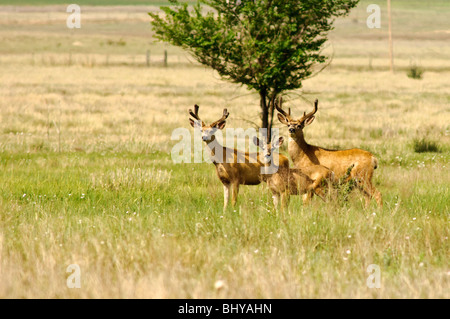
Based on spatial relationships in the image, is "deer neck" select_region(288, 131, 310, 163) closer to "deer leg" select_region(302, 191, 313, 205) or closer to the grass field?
the grass field

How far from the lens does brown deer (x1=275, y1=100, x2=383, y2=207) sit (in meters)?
10.5

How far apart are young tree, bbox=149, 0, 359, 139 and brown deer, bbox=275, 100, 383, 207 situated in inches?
190

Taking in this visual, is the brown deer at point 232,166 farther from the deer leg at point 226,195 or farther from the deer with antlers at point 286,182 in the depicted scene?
the deer with antlers at point 286,182

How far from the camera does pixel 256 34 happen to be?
1598 cm

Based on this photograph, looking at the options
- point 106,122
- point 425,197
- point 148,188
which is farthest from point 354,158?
point 106,122

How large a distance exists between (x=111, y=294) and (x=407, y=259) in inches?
119

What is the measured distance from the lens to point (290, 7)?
15531mm

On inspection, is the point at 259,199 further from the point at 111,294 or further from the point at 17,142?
the point at 17,142

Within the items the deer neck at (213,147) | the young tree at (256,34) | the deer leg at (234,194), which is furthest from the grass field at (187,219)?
the young tree at (256,34)

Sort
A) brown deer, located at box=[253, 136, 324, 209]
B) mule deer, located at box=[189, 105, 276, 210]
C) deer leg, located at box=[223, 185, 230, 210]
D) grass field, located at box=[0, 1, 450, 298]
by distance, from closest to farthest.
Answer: grass field, located at box=[0, 1, 450, 298] < brown deer, located at box=[253, 136, 324, 209] < deer leg, located at box=[223, 185, 230, 210] < mule deer, located at box=[189, 105, 276, 210]

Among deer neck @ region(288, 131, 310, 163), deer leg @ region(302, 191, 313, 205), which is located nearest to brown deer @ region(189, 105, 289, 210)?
deer neck @ region(288, 131, 310, 163)

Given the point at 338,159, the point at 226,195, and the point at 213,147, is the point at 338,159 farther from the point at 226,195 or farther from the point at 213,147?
the point at 213,147

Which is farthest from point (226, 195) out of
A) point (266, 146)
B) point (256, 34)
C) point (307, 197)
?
point (256, 34)

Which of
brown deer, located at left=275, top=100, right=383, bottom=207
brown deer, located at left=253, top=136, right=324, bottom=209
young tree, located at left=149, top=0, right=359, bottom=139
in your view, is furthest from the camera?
young tree, located at left=149, top=0, right=359, bottom=139
